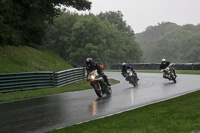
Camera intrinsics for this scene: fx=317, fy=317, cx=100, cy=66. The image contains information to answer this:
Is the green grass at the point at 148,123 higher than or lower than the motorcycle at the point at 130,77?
lower

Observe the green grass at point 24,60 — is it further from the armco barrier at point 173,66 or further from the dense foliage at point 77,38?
the dense foliage at point 77,38

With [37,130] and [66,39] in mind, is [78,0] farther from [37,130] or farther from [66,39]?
[66,39]

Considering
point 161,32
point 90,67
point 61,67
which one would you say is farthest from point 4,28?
point 161,32

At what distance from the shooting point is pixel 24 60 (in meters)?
26.0

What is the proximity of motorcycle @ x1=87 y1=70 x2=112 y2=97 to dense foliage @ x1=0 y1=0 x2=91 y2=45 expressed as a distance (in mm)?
11745

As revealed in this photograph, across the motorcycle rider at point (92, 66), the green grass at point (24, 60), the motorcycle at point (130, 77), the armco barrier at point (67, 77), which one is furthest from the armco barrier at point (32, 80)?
the motorcycle rider at point (92, 66)

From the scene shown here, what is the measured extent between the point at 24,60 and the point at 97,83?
542 inches

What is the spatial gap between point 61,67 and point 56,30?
121ft

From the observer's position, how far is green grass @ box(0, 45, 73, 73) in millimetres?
23222

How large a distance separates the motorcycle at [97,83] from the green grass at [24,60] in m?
9.87

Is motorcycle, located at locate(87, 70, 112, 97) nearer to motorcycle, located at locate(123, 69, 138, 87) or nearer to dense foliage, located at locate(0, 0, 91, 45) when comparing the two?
motorcycle, located at locate(123, 69, 138, 87)

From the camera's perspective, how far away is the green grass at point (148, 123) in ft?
21.0

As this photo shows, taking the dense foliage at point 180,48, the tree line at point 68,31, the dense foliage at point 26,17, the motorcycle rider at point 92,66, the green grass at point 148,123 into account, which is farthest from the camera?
the dense foliage at point 180,48

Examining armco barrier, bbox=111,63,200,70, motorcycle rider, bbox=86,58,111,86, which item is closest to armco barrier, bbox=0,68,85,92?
motorcycle rider, bbox=86,58,111,86
